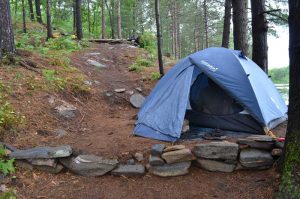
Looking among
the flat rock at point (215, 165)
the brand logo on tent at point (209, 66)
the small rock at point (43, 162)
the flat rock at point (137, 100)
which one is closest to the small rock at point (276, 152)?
the flat rock at point (215, 165)

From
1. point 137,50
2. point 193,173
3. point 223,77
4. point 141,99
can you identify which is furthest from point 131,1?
point 193,173

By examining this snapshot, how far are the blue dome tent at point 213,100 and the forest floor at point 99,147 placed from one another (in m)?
0.54

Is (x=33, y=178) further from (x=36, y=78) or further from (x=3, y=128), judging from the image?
(x=36, y=78)

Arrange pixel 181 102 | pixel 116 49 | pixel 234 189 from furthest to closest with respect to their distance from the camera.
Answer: pixel 116 49
pixel 181 102
pixel 234 189

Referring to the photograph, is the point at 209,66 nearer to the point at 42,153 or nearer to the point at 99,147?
the point at 99,147

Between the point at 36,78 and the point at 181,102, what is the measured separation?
381 centimetres

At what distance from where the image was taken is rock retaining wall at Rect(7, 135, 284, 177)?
5.03 m

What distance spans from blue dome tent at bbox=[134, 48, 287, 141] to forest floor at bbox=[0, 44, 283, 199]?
0.54 m

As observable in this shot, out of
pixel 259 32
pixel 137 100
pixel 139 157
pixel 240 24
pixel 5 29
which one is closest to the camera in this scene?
pixel 139 157

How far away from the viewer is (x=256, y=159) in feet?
16.3

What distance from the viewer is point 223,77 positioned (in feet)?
21.9

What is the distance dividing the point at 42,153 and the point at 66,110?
2.36 meters

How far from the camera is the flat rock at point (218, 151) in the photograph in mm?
5027

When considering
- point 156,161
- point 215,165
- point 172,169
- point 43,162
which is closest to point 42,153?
point 43,162
